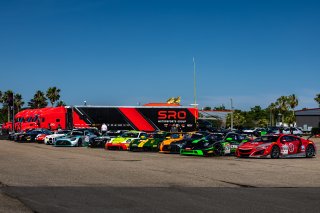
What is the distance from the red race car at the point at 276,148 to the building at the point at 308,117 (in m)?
66.2

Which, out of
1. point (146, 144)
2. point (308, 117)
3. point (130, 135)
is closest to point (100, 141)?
point (130, 135)

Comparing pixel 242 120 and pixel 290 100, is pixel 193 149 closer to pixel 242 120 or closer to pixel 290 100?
pixel 242 120

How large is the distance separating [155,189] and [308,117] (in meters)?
83.3

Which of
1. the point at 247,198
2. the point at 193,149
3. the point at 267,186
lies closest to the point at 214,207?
the point at 247,198

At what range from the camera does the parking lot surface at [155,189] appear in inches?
370

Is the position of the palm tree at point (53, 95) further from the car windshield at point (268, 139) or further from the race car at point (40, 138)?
the car windshield at point (268, 139)

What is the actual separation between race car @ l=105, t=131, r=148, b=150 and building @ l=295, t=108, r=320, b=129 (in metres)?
63.0

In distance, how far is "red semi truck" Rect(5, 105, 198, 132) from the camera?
48906mm

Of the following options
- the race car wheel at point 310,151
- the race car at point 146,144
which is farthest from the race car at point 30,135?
the race car wheel at point 310,151

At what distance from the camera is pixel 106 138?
109ft

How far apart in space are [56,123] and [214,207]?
41.4 metres

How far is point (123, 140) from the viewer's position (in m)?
30.8

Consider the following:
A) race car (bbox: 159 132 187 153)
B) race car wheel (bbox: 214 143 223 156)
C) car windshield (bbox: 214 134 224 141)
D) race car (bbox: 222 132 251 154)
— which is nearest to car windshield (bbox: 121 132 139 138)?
race car (bbox: 159 132 187 153)

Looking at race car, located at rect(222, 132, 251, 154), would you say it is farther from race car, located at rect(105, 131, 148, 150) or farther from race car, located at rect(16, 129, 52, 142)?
race car, located at rect(16, 129, 52, 142)
